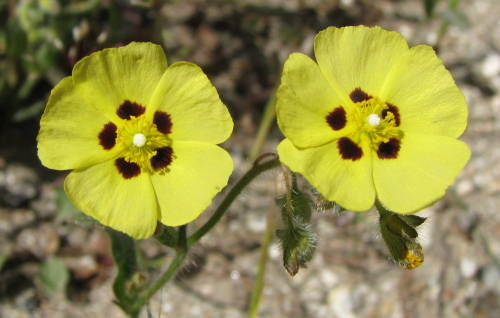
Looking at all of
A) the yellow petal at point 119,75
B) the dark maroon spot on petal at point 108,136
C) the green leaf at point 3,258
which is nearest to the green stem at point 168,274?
the dark maroon spot on petal at point 108,136

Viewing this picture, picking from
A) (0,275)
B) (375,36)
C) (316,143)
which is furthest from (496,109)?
(0,275)

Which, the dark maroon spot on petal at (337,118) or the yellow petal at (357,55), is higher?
the yellow petal at (357,55)

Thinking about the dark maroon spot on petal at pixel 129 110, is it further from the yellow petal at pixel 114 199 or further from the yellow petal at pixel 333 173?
the yellow petal at pixel 333 173

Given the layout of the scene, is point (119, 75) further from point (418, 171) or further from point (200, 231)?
point (418, 171)

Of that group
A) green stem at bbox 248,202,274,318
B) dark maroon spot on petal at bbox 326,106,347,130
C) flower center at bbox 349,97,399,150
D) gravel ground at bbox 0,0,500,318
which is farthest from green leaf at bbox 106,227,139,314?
flower center at bbox 349,97,399,150

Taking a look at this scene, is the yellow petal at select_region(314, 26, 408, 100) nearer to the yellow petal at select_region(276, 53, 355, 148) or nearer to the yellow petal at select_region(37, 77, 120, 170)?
the yellow petal at select_region(276, 53, 355, 148)

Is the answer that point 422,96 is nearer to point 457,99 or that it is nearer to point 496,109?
point 457,99
